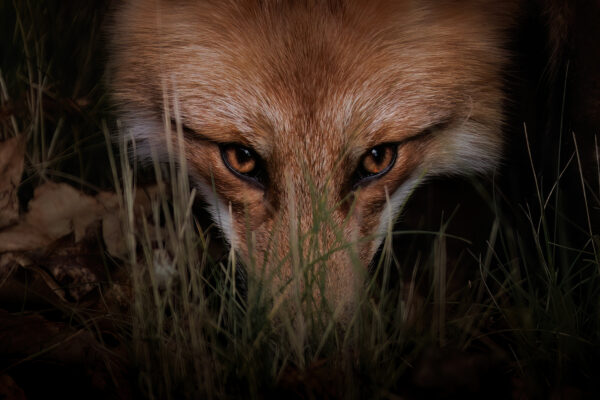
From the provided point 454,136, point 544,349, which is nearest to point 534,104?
point 454,136

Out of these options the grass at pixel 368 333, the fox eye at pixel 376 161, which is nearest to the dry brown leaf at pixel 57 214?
the grass at pixel 368 333

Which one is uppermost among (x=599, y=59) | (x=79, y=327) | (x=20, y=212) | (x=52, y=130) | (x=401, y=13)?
(x=401, y=13)

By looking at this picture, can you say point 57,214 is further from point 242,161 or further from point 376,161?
point 376,161

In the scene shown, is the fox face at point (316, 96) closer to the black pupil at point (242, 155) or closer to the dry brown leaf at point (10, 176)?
the black pupil at point (242, 155)

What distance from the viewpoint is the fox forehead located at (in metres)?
2.06

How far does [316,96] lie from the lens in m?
2.05

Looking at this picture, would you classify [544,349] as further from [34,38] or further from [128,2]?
[34,38]

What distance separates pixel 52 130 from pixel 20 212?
641 mm

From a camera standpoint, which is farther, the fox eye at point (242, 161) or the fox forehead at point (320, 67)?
the fox eye at point (242, 161)

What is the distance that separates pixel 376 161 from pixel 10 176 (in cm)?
123

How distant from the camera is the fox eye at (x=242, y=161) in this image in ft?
7.26

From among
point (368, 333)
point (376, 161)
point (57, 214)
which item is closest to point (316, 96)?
point (376, 161)

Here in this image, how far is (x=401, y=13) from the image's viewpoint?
6.96 feet

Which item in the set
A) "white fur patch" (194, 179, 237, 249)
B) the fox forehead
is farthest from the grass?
the fox forehead
